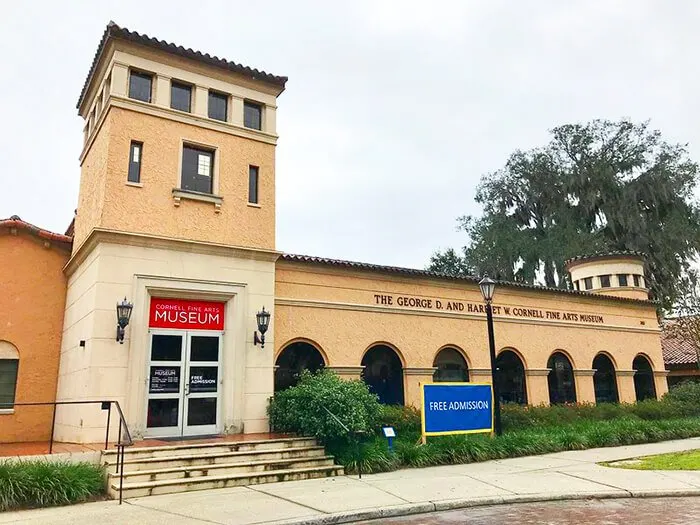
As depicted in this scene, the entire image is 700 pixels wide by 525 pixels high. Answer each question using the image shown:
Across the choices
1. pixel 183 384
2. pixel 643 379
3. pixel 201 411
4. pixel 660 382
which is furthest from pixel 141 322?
pixel 660 382

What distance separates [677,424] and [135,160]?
664 inches

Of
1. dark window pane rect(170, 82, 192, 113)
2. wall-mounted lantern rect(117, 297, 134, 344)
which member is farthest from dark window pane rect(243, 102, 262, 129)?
wall-mounted lantern rect(117, 297, 134, 344)

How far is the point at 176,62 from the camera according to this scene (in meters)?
13.6

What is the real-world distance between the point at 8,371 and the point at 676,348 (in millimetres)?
27863

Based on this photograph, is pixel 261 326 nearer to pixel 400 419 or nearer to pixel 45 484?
pixel 400 419

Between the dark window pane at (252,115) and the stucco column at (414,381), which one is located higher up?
the dark window pane at (252,115)

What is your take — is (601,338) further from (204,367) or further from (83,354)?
(83,354)

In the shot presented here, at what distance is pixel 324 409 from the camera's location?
11.2m

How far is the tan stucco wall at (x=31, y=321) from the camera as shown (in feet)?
42.1

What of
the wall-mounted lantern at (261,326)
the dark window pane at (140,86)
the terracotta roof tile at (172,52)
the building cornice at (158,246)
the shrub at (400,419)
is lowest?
the shrub at (400,419)

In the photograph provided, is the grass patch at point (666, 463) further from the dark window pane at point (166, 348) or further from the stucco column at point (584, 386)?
the dark window pane at point (166, 348)

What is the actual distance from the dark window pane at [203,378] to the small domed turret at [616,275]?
62.0 feet

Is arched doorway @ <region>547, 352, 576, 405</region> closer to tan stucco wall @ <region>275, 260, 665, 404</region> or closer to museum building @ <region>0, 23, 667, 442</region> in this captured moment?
tan stucco wall @ <region>275, 260, 665, 404</region>

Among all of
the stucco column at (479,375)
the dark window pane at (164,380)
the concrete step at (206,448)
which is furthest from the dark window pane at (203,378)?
the stucco column at (479,375)
